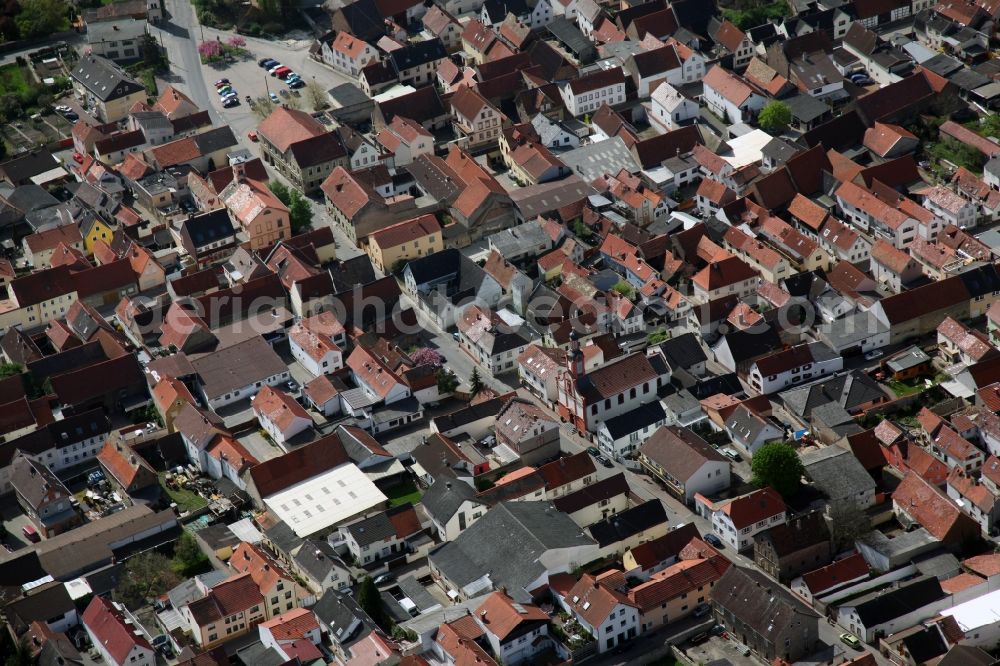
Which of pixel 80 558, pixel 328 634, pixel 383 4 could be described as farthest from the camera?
pixel 383 4

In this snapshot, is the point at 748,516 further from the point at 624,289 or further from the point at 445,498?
the point at 624,289

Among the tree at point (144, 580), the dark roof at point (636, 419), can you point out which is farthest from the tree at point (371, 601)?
the dark roof at point (636, 419)

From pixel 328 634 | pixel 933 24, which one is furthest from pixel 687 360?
pixel 933 24

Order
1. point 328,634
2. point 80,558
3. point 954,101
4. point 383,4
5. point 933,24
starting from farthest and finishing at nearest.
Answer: point 383,4 → point 933,24 → point 954,101 → point 80,558 → point 328,634

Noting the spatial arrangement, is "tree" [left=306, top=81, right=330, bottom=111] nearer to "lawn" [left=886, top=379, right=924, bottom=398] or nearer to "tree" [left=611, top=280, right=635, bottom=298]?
"tree" [left=611, top=280, right=635, bottom=298]

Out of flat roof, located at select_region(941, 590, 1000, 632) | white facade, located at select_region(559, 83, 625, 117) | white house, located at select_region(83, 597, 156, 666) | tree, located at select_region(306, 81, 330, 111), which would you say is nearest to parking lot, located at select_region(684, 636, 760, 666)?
flat roof, located at select_region(941, 590, 1000, 632)

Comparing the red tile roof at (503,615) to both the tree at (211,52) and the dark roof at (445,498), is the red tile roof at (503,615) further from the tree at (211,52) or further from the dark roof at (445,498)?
the tree at (211,52)

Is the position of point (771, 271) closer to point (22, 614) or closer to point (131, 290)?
point (131, 290)
